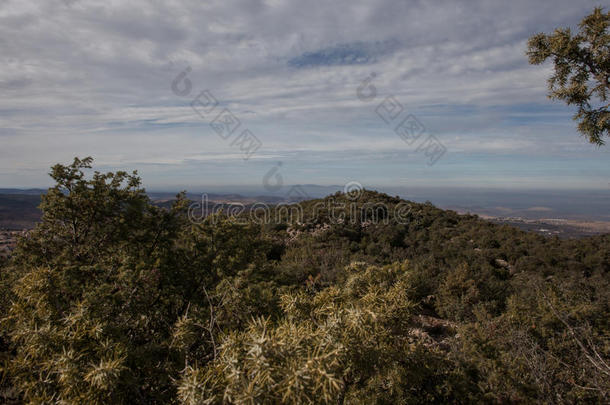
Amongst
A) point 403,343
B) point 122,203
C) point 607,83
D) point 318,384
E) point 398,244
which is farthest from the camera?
point 398,244

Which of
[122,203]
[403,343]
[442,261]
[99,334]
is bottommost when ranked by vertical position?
[442,261]

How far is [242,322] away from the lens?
501 centimetres

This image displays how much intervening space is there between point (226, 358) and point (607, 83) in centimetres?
787

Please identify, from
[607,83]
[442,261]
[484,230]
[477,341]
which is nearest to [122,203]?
[477,341]

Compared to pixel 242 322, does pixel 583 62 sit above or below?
above

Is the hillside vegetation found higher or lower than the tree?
lower

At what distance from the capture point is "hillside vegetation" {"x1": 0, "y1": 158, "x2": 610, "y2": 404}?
9.21ft

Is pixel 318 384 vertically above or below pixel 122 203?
below

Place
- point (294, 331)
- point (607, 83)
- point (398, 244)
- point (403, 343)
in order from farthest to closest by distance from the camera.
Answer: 1. point (398, 244)
2. point (607, 83)
3. point (403, 343)
4. point (294, 331)

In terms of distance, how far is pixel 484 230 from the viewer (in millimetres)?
23562

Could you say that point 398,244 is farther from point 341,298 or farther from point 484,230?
point 341,298

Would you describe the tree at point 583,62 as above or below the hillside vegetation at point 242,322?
above

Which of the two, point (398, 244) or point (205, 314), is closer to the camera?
point (205, 314)

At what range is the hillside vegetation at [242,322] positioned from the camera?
2.81m
